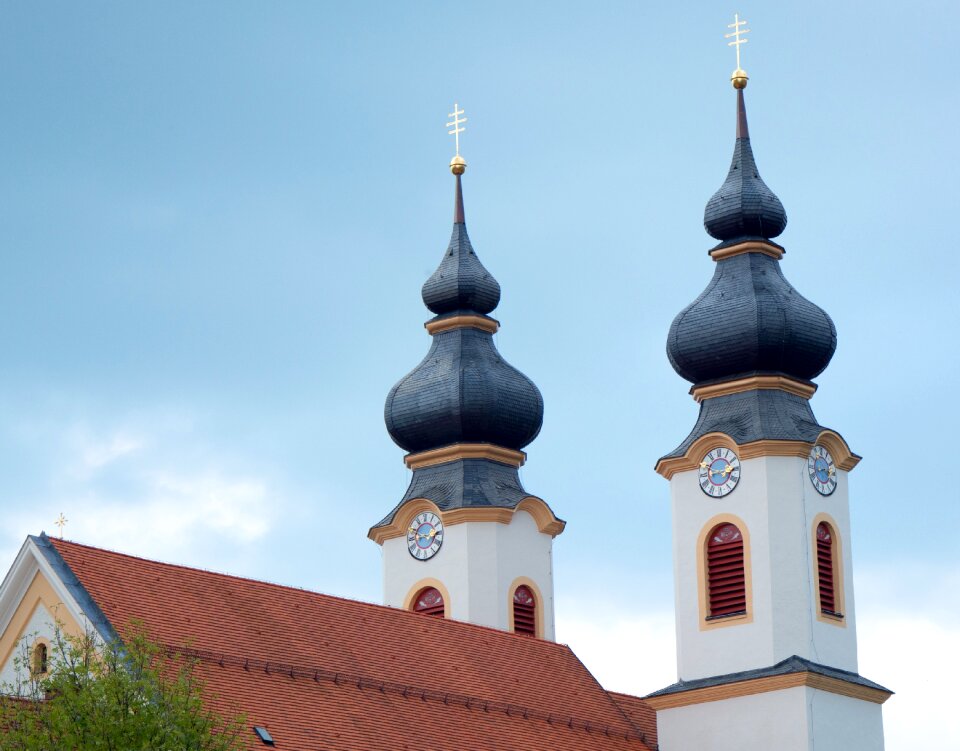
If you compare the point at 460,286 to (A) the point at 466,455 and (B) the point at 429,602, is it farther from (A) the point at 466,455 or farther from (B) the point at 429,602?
(B) the point at 429,602

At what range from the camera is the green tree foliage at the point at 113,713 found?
28547 mm

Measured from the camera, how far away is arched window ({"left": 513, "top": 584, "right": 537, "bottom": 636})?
50.7 m

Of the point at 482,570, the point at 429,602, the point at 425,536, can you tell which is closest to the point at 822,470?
the point at 482,570

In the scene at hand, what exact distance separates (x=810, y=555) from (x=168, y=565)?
12627mm

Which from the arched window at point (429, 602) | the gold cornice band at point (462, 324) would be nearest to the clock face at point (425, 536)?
the arched window at point (429, 602)

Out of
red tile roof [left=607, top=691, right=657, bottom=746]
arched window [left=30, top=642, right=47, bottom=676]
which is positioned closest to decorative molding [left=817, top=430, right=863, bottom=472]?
red tile roof [left=607, top=691, right=657, bottom=746]

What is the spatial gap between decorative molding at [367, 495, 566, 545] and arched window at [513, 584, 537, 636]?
1.39 meters

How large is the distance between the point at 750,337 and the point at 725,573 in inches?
171

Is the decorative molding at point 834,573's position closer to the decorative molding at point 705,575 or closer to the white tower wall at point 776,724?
the decorative molding at point 705,575

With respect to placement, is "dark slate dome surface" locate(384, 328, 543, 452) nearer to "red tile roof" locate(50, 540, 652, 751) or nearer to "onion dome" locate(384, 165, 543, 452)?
"onion dome" locate(384, 165, 543, 452)

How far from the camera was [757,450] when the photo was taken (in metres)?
44.8

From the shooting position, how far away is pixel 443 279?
5331 centimetres

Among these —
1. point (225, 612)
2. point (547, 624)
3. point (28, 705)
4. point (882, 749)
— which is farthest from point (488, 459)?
point (28, 705)

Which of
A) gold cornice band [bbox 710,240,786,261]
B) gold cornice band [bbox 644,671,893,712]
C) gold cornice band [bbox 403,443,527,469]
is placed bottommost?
gold cornice band [bbox 644,671,893,712]
